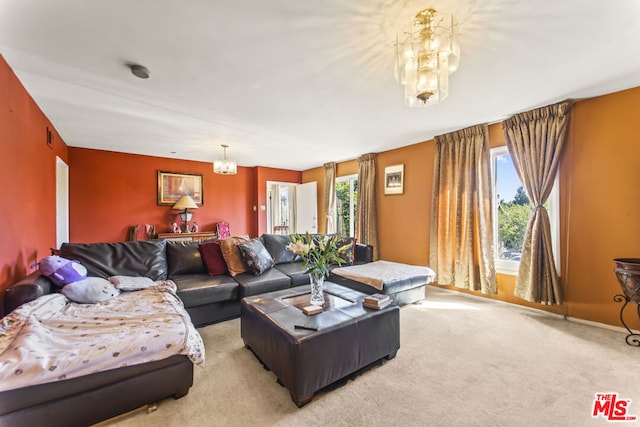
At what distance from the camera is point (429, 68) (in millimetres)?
1553

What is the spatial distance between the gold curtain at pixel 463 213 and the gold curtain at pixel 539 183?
0.38m

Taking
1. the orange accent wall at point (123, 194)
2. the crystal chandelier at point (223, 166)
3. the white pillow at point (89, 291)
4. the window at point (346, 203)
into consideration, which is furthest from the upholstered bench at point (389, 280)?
the orange accent wall at point (123, 194)

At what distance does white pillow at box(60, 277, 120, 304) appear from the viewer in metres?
2.02

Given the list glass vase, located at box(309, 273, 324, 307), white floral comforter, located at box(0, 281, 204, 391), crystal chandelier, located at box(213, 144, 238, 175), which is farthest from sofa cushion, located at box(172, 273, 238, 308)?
crystal chandelier, located at box(213, 144, 238, 175)

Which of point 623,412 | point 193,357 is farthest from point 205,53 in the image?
point 623,412

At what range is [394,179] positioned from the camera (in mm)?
4688

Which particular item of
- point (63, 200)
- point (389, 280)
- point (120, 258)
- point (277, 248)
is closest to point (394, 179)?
point (389, 280)

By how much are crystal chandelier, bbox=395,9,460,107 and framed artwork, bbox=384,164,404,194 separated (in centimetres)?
296

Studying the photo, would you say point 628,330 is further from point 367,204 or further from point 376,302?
point 367,204

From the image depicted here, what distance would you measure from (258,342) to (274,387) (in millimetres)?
331

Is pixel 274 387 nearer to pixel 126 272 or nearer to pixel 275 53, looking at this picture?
pixel 126 272

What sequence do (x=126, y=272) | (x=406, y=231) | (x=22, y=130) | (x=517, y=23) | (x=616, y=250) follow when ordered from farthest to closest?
(x=406, y=231) → (x=126, y=272) → (x=616, y=250) → (x=22, y=130) → (x=517, y=23)

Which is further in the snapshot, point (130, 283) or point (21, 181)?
point (130, 283)

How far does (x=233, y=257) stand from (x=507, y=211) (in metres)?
3.68
